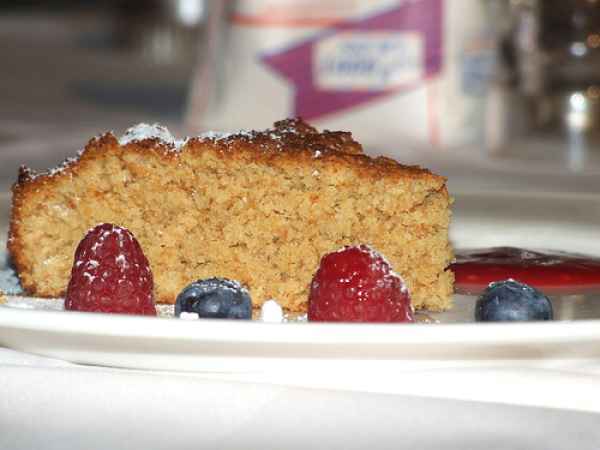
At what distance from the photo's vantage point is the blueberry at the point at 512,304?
4.82ft

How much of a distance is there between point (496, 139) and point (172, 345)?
236cm

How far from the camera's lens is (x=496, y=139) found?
346 cm

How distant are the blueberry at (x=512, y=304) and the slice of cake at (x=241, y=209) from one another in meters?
0.19

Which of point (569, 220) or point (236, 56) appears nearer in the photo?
point (569, 220)

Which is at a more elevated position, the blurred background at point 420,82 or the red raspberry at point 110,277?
the blurred background at point 420,82

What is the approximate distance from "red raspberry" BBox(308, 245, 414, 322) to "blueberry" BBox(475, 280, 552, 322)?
12 cm

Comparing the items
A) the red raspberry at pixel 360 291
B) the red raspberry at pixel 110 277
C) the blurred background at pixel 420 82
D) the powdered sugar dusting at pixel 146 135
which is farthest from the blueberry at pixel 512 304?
the blurred background at pixel 420 82

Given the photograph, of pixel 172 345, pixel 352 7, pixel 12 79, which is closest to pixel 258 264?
pixel 172 345

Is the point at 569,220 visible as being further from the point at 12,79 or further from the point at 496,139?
the point at 12,79

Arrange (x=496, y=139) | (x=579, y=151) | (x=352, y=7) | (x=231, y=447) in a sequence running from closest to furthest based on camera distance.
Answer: (x=231, y=447) → (x=352, y=7) → (x=496, y=139) → (x=579, y=151)

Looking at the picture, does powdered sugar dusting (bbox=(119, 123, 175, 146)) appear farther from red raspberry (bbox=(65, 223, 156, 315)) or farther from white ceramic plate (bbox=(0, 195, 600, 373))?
white ceramic plate (bbox=(0, 195, 600, 373))

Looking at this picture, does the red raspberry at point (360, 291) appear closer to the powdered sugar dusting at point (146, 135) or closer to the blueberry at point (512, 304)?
the blueberry at point (512, 304)

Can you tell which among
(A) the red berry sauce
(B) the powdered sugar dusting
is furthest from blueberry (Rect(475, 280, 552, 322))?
(B) the powdered sugar dusting

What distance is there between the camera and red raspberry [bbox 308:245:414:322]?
1.42 meters
